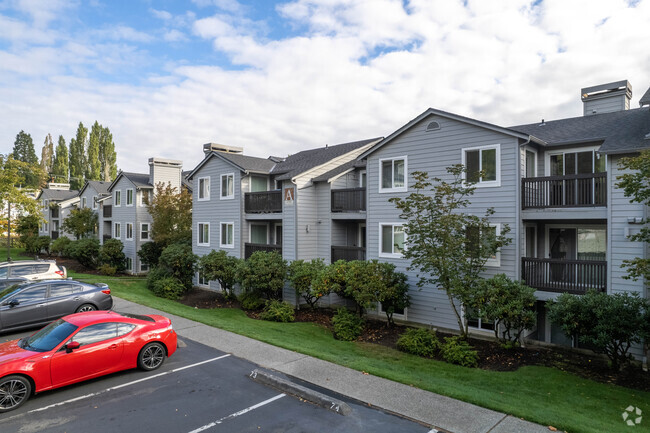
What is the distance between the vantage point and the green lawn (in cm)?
743

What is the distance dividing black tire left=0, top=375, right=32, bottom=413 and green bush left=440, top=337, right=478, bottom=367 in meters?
10.6

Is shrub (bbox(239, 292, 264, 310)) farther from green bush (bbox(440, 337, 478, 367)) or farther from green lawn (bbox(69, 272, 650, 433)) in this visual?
green bush (bbox(440, 337, 478, 367))

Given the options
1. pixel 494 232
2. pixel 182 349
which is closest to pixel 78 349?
pixel 182 349

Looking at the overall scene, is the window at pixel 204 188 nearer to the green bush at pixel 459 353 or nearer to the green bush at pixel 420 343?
the green bush at pixel 420 343

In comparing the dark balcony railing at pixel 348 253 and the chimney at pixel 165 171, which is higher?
the chimney at pixel 165 171

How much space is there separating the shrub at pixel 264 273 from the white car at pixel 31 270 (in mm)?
8227

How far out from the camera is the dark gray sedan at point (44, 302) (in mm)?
12055

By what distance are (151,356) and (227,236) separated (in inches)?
575

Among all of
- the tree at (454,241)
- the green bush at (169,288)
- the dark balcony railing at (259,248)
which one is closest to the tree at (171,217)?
the green bush at (169,288)

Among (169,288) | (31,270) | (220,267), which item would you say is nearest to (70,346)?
(31,270)

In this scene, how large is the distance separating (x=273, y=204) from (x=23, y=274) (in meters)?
11.7

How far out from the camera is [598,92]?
18.0 meters

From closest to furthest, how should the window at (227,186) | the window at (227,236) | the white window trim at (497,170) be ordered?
1. the white window trim at (497,170)
2. the window at (227,186)
3. the window at (227,236)

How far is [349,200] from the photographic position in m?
19.2
